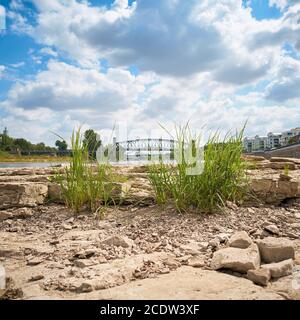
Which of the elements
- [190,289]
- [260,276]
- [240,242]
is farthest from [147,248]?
[260,276]

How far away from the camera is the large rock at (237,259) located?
6.51ft

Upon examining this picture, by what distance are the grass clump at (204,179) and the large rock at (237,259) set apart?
999mm

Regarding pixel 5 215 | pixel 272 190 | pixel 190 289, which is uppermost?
pixel 272 190

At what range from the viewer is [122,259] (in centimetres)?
221

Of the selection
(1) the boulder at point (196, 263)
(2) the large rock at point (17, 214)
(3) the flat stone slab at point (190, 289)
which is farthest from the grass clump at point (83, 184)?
(3) the flat stone slab at point (190, 289)

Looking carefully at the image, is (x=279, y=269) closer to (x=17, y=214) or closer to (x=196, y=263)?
(x=196, y=263)

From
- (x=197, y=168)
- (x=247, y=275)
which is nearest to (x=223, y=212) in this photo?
(x=197, y=168)

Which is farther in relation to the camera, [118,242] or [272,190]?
[272,190]

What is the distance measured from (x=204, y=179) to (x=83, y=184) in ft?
4.08

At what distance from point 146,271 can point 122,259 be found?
251mm

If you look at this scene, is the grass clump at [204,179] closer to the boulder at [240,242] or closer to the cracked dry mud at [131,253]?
the cracked dry mud at [131,253]

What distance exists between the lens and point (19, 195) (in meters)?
3.66

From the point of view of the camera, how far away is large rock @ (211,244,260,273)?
198 centimetres
